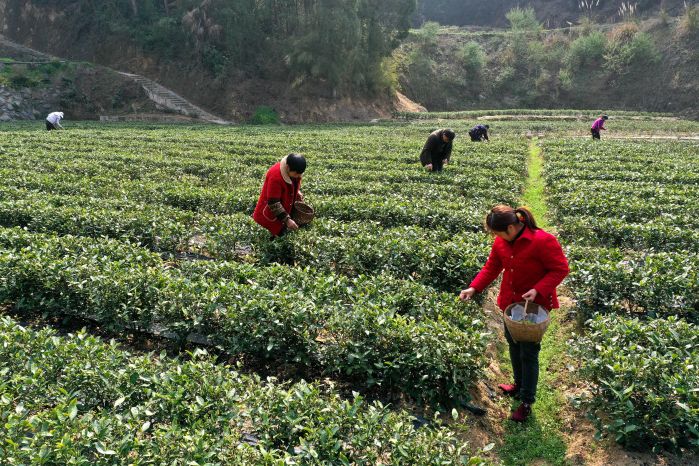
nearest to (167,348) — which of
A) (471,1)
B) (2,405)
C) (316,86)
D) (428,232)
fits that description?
(2,405)

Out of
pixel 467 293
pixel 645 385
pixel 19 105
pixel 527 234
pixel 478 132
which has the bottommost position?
pixel 645 385

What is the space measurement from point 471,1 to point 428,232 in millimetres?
93448

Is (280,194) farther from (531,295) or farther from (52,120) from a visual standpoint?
(52,120)

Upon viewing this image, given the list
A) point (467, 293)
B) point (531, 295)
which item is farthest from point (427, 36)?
point (531, 295)

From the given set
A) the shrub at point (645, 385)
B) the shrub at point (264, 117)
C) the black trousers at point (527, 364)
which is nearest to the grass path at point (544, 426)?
the black trousers at point (527, 364)

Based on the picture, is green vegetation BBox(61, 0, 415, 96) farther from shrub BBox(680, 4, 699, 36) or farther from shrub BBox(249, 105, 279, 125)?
shrub BBox(680, 4, 699, 36)

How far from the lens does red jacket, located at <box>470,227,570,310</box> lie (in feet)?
14.2

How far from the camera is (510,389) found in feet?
16.9

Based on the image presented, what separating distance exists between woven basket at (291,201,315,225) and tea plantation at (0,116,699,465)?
0.21 m

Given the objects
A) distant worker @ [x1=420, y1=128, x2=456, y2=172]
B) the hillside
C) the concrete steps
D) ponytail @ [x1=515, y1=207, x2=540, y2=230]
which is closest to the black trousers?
ponytail @ [x1=515, y1=207, x2=540, y2=230]

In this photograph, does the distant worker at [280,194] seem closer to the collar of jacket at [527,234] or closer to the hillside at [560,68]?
the collar of jacket at [527,234]

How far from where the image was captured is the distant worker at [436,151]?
12.6 metres

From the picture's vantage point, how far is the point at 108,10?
48500mm

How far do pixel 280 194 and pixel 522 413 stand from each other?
4.34 metres
